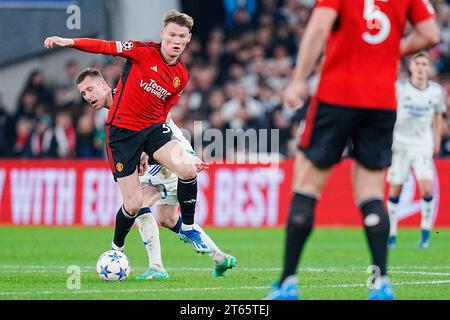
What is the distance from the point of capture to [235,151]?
19125 mm

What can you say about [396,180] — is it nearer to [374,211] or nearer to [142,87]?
[142,87]

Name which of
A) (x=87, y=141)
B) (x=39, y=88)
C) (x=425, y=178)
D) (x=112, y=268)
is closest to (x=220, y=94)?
(x=87, y=141)

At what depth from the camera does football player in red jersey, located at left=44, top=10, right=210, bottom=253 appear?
948 centimetres

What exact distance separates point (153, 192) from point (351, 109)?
3.72m

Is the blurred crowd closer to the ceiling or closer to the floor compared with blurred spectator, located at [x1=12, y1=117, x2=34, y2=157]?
closer to the ceiling

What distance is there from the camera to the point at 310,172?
6.85 m

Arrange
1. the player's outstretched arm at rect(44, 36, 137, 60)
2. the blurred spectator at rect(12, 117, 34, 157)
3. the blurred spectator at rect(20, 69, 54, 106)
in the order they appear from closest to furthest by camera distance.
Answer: the player's outstretched arm at rect(44, 36, 137, 60) → the blurred spectator at rect(12, 117, 34, 157) → the blurred spectator at rect(20, 69, 54, 106)

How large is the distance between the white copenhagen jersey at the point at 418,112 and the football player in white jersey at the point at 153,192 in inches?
242

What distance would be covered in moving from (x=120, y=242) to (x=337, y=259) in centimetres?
346

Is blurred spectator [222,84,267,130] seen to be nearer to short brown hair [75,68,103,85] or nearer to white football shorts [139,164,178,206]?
white football shorts [139,164,178,206]

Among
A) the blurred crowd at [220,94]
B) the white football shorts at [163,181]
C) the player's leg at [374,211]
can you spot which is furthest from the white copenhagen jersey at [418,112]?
the player's leg at [374,211]

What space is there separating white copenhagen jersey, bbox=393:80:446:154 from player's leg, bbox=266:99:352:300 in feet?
28.3

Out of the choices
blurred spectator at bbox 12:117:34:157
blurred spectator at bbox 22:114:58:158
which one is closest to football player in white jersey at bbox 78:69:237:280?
blurred spectator at bbox 22:114:58:158
